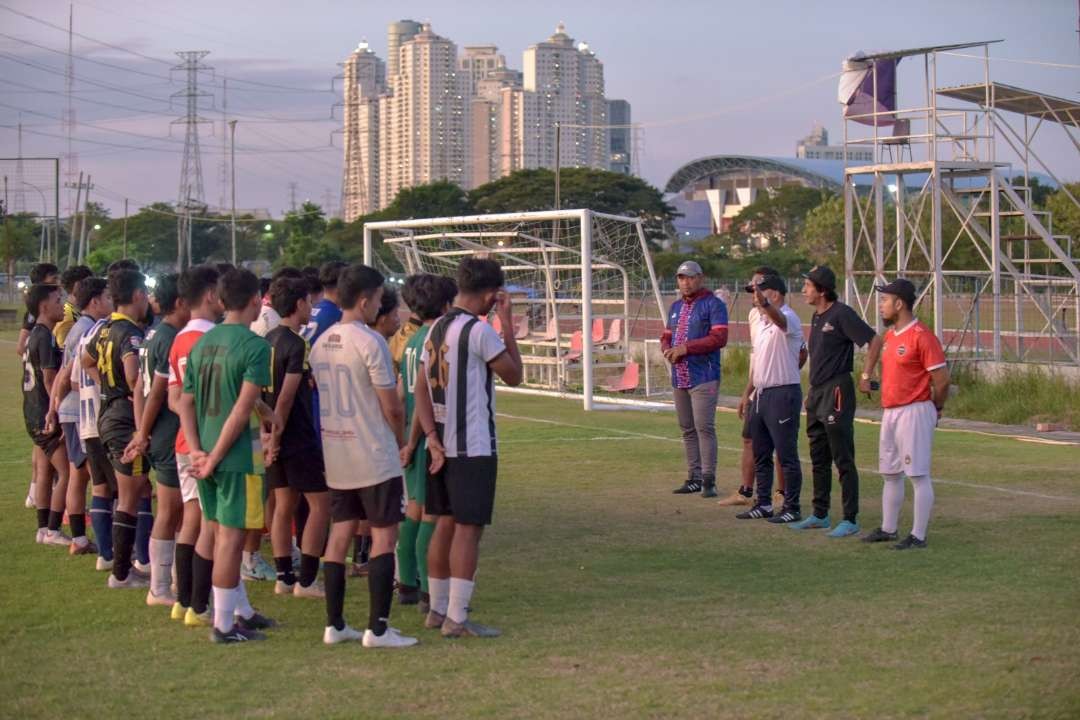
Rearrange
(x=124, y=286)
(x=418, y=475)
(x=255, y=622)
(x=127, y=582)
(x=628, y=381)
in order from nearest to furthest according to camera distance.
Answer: (x=255, y=622)
(x=418, y=475)
(x=124, y=286)
(x=127, y=582)
(x=628, y=381)

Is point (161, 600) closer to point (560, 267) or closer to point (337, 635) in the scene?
point (337, 635)

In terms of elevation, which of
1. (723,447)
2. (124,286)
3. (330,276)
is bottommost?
(723,447)

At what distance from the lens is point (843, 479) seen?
9.51 m

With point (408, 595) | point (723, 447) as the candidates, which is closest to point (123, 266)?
point (408, 595)

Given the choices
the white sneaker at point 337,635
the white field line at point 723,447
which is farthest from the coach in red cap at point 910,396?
the white sneaker at point 337,635

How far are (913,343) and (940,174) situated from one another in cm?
1490

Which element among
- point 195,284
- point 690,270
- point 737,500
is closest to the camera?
point 195,284

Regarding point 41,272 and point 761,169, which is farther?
point 761,169

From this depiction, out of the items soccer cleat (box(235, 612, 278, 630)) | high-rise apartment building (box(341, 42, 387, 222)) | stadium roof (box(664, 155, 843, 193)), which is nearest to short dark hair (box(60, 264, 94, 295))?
soccer cleat (box(235, 612, 278, 630))

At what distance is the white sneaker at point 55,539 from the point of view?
9367 mm

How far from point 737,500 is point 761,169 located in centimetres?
11632

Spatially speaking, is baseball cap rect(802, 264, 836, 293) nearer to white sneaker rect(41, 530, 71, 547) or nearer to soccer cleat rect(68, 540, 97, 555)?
soccer cleat rect(68, 540, 97, 555)

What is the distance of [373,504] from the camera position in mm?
6461

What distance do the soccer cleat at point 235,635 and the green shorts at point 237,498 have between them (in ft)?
1.78
